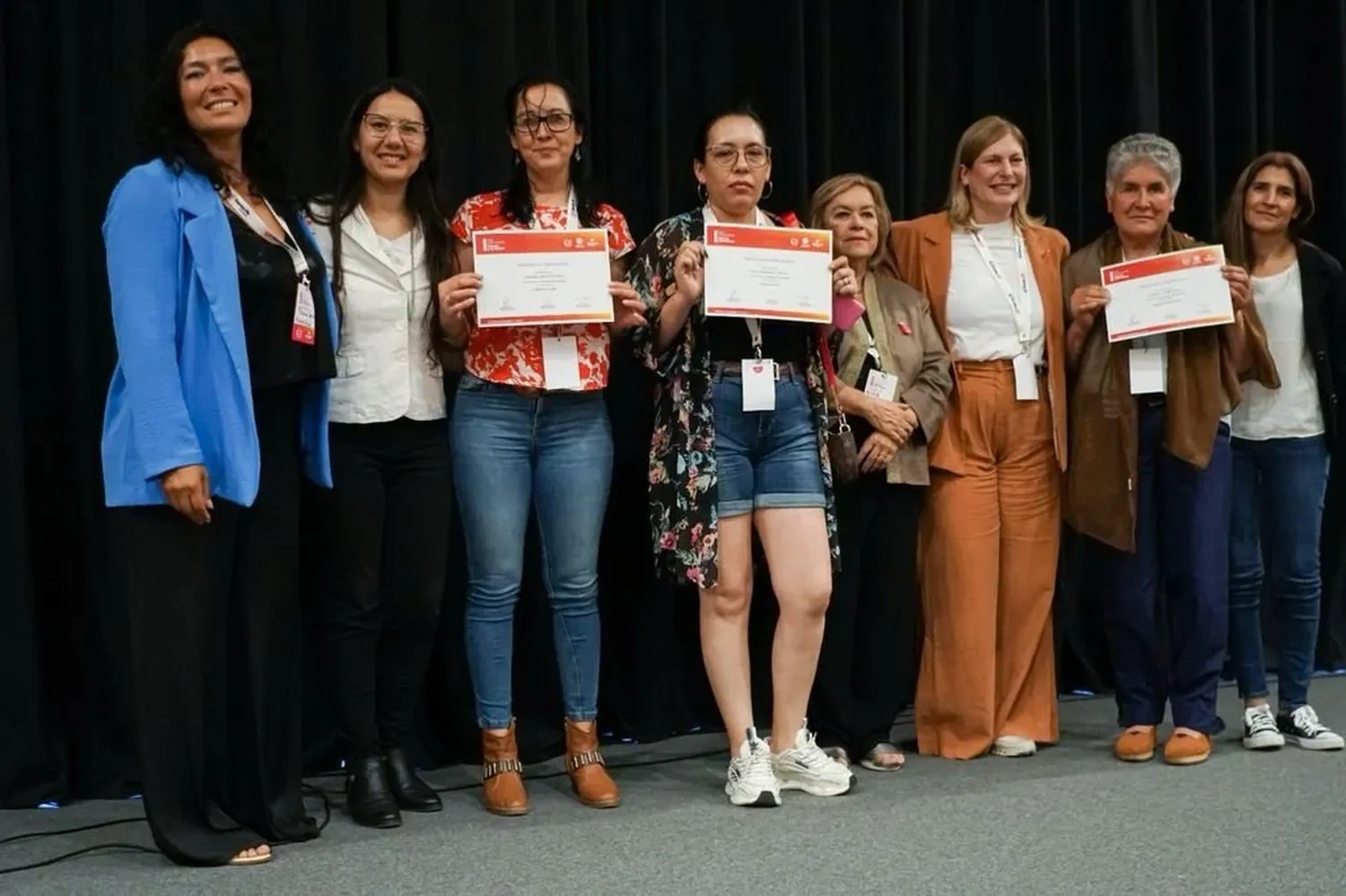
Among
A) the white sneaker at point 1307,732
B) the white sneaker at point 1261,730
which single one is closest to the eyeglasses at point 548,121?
the white sneaker at point 1261,730

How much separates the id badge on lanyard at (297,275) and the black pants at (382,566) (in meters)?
0.27

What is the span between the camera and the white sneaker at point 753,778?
10.1 ft

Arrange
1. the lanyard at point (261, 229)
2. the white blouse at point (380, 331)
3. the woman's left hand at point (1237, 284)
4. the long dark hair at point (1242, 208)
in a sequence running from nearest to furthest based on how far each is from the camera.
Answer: the lanyard at point (261, 229), the white blouse at point (380, 331), the woman's left hand at point (1237, 284), the long dark hair at point (1242, 208)

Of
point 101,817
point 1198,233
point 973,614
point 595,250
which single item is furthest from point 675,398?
point 1198,233

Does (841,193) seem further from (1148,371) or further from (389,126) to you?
(389,126)

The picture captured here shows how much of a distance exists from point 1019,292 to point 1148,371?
37 cm

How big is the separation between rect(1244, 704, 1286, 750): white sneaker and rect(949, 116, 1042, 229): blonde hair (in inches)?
55.2

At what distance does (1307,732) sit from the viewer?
3.67 meters

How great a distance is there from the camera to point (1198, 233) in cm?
485

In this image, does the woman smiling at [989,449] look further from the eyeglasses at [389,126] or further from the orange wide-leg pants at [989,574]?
the eyeglasses at [389,126]

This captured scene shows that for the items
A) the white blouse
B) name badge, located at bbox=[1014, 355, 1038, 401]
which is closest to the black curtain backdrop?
the white blouse

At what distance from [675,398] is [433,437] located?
55cm

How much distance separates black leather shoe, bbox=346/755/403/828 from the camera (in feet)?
9.71

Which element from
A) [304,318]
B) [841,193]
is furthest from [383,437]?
[841,193]
